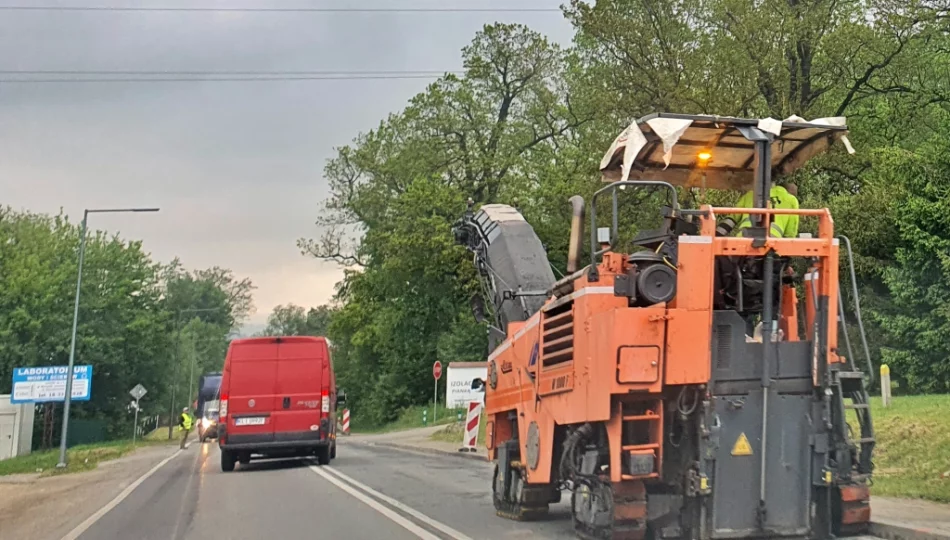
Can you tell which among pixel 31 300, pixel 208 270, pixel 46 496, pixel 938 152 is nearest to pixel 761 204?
pixel 46 496

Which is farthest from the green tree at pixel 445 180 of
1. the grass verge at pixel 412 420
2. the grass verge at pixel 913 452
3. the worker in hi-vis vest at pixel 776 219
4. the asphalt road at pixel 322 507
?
the worker in hi-vis vest at pixel 776 219

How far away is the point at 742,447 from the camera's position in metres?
7.02

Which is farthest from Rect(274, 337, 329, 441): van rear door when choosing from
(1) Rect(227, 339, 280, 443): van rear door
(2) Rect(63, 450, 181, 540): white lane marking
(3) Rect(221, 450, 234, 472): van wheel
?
(2) Rect(63, 450, 181, 540): white lane marking

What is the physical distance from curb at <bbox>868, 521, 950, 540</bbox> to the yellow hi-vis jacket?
2.71 metres

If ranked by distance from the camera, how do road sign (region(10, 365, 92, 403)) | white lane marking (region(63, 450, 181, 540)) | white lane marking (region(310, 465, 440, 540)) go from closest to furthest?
white lane marking (region(310, 465, 440, 540)) → white lane marking (region(63, 450, 181, 540)) → road sign (region(10, 365, 92, 403))

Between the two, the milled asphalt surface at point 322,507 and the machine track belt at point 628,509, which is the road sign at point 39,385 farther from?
the machine track belt at point 628,509

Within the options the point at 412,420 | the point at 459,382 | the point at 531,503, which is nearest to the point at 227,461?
the point at 531,503

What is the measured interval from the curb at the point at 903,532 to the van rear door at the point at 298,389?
13.1 meters

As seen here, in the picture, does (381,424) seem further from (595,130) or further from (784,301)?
(784,301)

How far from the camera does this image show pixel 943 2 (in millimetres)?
21281

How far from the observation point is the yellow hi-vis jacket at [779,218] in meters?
7.46

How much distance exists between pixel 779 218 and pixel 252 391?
1390 cm

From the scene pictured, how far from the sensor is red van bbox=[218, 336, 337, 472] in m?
19.0

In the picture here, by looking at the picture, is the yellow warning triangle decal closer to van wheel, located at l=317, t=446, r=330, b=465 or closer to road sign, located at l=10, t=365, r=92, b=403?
van wheel, located at l=317, t=446, r=330, b=465
